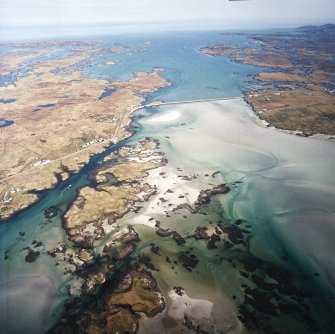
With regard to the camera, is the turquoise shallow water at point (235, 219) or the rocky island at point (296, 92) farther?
the rocky island at point (296, 92)

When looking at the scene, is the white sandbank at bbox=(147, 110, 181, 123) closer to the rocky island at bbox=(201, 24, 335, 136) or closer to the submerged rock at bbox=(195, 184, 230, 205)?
the rocky island at bbox=(201, 24, 335, 136)

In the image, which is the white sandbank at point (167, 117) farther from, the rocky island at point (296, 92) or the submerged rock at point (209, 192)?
the submerged rock at point (209, 192)

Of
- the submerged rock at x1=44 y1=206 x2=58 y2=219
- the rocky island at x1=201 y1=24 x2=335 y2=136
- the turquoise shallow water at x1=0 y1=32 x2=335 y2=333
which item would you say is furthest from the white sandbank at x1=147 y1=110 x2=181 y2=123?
the submerged rock at x1=44 y1=206 x2=58 y2=219

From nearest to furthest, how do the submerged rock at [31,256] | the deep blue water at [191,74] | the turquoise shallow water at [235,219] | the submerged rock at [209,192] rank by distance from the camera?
the turquoise shallow water at [235,219] → the submerged rock at [31,256] → the submerged rock at [209,192] → the deep blue water at [191,74]

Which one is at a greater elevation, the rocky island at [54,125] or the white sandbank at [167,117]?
the white sandbank at [167,117]

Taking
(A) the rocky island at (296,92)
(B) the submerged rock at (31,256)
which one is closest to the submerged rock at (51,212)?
(B) the submerged rock at (31,256)

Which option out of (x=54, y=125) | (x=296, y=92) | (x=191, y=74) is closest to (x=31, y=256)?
(x=54, y=125)

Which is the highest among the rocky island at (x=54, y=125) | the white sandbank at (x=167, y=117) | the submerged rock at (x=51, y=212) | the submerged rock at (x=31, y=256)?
the white sandbank at (x=167, y=117)

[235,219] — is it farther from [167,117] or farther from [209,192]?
[167,117]

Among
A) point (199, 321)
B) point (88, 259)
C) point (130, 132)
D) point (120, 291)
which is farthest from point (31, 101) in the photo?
point (199, 321)
